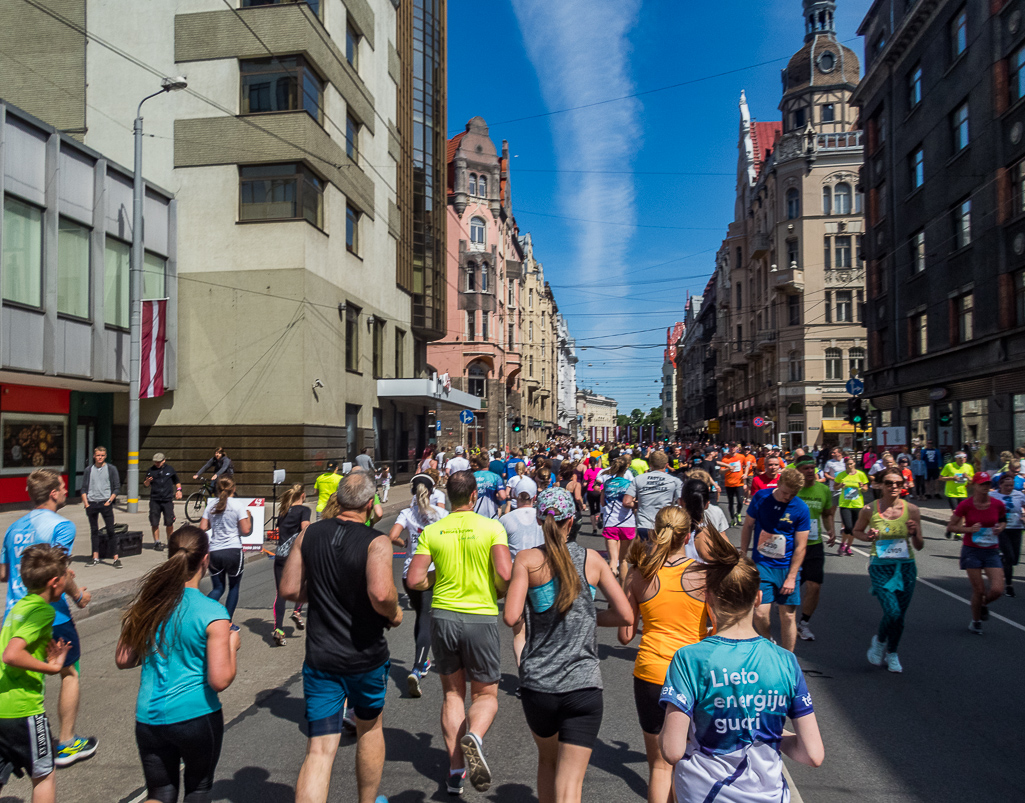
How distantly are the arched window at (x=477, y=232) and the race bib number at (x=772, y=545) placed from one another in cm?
5200

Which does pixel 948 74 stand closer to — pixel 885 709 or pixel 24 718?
pixel 885 709

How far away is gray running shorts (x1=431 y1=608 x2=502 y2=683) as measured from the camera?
14.6ft

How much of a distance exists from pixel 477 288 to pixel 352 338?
28499 millimetres

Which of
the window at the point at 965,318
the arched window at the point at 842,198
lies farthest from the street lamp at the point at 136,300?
the arched window at the point at 842,198

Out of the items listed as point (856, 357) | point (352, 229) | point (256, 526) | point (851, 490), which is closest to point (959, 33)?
point (851, 490)

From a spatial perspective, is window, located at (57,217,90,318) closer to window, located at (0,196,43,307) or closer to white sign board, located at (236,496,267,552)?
window, located at (0,196,43,307)

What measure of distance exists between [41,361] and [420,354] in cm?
2152

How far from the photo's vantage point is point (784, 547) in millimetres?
6473

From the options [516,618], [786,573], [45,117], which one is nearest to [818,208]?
[45,117]

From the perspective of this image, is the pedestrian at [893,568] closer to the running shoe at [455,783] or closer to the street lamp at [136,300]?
the running shoe at [455,783]

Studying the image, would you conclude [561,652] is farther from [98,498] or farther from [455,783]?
[98,498]

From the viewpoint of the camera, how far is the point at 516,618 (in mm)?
3879

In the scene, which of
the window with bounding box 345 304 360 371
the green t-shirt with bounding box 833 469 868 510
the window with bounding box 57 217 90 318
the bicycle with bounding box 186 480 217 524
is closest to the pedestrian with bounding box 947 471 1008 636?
the green t-shirt with bounding box 833 469 868 510

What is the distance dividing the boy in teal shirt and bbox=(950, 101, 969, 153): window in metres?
28.6
